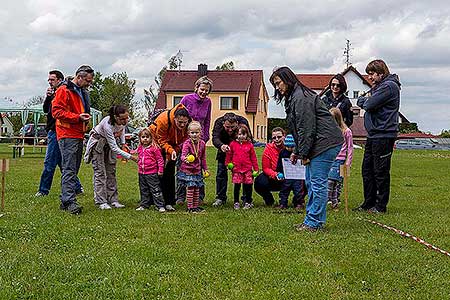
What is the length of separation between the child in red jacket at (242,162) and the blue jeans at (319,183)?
1961mm

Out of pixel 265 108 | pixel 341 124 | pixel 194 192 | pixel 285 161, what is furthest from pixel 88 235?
pixel 265 108

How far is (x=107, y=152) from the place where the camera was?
9.06 m

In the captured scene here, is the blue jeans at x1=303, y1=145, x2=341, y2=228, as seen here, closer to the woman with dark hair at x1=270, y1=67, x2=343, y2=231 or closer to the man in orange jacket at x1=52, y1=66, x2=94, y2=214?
the woman with dark hair at x1=270, y1=67, x2=343, y2=231

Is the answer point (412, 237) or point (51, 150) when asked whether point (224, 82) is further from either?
point (412, 237)

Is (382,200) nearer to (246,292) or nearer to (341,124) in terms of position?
(341,124)

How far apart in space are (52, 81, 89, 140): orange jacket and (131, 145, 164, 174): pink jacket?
0.90 m

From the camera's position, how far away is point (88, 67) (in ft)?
28.1

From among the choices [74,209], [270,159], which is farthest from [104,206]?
[270,159]

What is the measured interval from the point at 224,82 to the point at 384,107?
43174mm

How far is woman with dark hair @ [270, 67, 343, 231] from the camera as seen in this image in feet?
22.5

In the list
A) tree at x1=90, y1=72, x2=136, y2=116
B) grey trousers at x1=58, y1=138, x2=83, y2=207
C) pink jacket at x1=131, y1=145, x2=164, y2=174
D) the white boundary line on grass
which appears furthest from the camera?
tree at x1=90, y1=72, x2=136, y2=116

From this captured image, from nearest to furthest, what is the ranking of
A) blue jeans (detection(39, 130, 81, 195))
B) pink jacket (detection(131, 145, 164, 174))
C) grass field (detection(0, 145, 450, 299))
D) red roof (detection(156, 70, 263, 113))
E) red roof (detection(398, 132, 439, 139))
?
grass field (detection(0, 145, 450, 299)) → pink jacket (detection(131, 145, 164, 174)) → blue jeans (detection(39, 130, 81, 195)) → red roof (detection(156, 70, 263, 113)) → red roof (detection(398, 132, 439, 139))

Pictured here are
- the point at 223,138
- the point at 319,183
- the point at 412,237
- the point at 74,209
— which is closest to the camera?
the point at 412,237

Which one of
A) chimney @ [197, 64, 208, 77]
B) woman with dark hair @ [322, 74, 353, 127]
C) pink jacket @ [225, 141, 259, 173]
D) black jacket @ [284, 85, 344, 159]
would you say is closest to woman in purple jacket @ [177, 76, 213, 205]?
pink jacket @ [225, 141, 259, 173]
